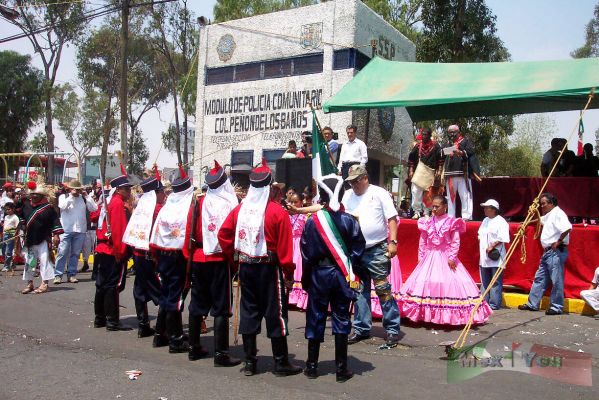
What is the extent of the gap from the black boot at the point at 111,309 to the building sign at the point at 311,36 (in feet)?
50.5

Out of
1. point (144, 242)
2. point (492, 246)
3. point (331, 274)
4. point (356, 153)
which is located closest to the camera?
point (331, 274)

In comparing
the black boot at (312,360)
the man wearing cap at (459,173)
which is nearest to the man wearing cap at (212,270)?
the black boot at (312,360)

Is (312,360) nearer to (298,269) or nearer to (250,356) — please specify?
(250,356)

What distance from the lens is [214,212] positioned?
623 centimetres

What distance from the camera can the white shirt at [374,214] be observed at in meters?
6.79

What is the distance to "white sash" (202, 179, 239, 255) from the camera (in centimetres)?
614

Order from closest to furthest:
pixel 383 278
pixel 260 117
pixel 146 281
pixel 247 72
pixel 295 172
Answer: pixel 383 278 → pixel 146 281 → pixel 295 172 → pixel 260 117 → pixel 247 72

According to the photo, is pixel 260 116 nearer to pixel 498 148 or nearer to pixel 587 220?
pixel 587 220

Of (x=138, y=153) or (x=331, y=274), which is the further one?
(x=138, y=153)

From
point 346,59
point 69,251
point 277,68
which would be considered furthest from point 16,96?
point 69,251

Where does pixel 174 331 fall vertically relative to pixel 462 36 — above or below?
below

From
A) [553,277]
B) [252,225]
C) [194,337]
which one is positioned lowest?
[194,337]

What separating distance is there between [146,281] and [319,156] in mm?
3561

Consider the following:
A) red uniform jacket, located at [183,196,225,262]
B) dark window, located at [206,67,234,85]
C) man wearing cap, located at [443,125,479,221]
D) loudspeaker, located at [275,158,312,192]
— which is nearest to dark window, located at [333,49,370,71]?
dark window, located at [206,67,234,85]
